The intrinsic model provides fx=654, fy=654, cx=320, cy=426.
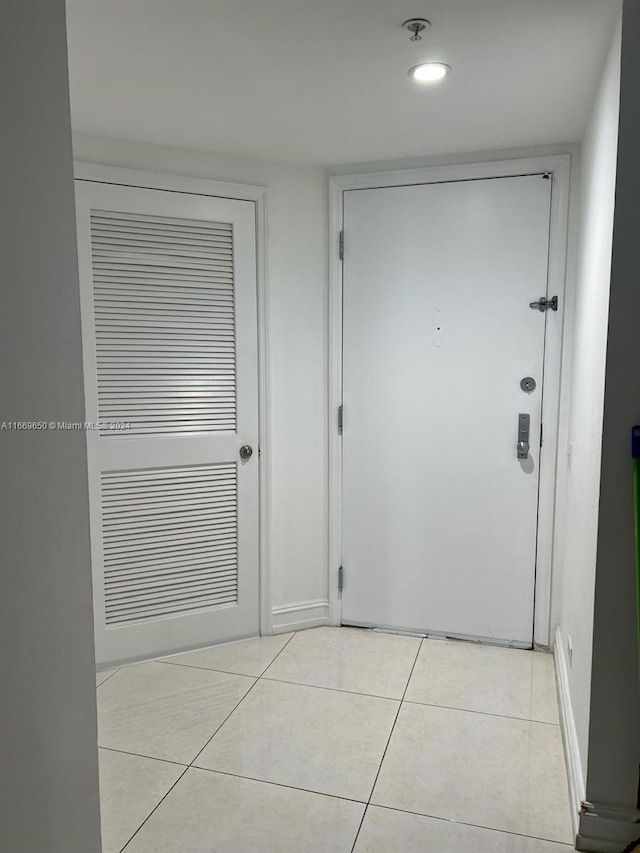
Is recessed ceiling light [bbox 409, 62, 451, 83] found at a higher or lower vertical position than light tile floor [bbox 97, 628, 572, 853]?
higher

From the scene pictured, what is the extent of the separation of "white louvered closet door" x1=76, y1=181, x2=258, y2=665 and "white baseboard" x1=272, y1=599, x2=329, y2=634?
7.1 inches

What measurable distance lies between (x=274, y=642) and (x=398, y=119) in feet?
7.57

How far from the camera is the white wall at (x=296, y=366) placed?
300cm

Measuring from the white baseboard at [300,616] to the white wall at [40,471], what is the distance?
179cm

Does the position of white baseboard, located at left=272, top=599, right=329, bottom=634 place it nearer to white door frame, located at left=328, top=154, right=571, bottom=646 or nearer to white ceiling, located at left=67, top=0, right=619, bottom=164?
white door frame, located at left=328, top=154, right=571, bottom=646

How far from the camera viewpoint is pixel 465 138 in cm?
263

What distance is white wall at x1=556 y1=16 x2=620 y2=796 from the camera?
176 centimetres

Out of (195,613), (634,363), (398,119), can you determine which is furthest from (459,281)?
(195,613)

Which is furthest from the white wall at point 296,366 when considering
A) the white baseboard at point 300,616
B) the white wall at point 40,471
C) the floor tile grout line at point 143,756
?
the white wall at point 40,471

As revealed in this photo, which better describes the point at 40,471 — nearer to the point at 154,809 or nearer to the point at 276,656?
the point at 154,809

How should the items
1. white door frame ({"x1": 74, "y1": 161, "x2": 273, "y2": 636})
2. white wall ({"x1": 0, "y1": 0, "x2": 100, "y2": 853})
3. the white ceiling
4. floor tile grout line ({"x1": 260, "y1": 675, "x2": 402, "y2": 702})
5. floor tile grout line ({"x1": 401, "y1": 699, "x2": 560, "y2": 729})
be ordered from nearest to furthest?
white wall ({"x1": 0, "y1": 0, "x2": 100, "y2": 853})
the white ceiling
floor tile grout line ({"x1": 401, "y1": 699, "x2": 560, "y2": 729})
floor tile grout line ({"x1": 260, "y1": 675, "x2": 402, "y2": 702})
white door frame ({"x1": 74, "y1": 161, "x2": 273, "y2": 636})

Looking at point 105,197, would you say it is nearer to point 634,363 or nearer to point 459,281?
point 459,281

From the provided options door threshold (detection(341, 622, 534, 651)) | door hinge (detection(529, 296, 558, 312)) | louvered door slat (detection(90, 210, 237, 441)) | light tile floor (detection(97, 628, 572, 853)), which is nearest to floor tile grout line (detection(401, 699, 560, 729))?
light tile floor (detection(97, 628, 572, 853))

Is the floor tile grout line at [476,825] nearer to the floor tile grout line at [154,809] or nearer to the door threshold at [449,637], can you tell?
the floor tile grout line at [154,809]
